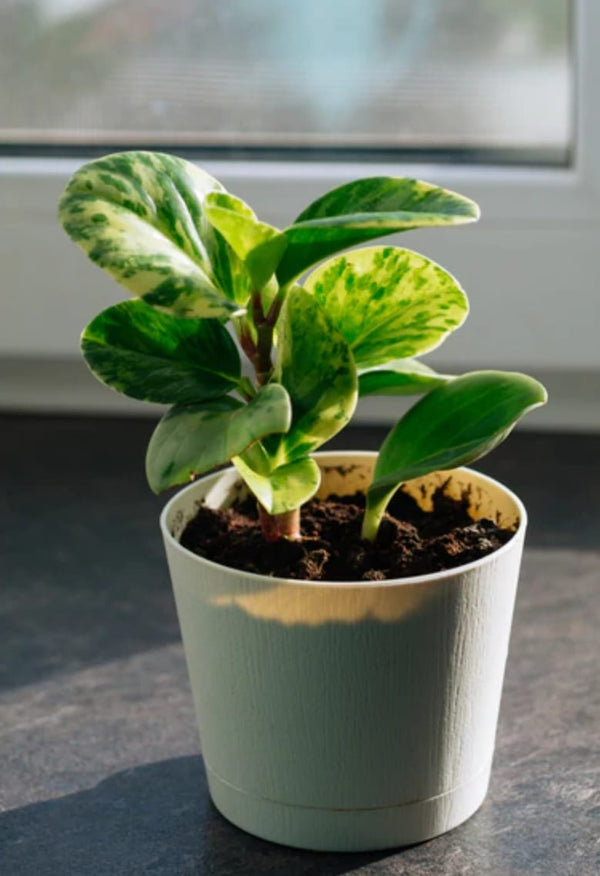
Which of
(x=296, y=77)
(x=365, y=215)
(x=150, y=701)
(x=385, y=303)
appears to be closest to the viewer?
(x=365, y=215)

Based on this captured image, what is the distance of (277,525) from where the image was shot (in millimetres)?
738

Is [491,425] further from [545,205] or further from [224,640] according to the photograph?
[545,205]

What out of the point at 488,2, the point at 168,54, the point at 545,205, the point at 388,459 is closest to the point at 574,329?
the point at 545,205

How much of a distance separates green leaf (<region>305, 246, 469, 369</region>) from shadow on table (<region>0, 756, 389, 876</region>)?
0.92 feet

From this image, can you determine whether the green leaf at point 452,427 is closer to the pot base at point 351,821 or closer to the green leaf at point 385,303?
the green leaf at point 385,303

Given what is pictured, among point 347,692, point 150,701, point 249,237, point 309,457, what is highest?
point 249,237

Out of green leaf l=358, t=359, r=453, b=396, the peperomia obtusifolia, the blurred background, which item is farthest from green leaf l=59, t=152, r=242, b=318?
the blurred background

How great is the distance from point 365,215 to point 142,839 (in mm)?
390

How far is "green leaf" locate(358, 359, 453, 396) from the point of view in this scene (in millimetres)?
727

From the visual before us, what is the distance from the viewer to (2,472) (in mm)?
1355

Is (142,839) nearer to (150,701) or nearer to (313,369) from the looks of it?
(150,701)

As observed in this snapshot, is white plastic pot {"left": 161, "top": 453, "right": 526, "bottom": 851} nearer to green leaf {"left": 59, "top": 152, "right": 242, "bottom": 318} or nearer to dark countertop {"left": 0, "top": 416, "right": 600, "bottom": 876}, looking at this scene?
dark countertop {"left": 0, "top": 416, "right": 600, "bottom": 876}

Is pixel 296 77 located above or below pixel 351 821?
above

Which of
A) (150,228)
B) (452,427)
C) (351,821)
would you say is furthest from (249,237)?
(351,821)
